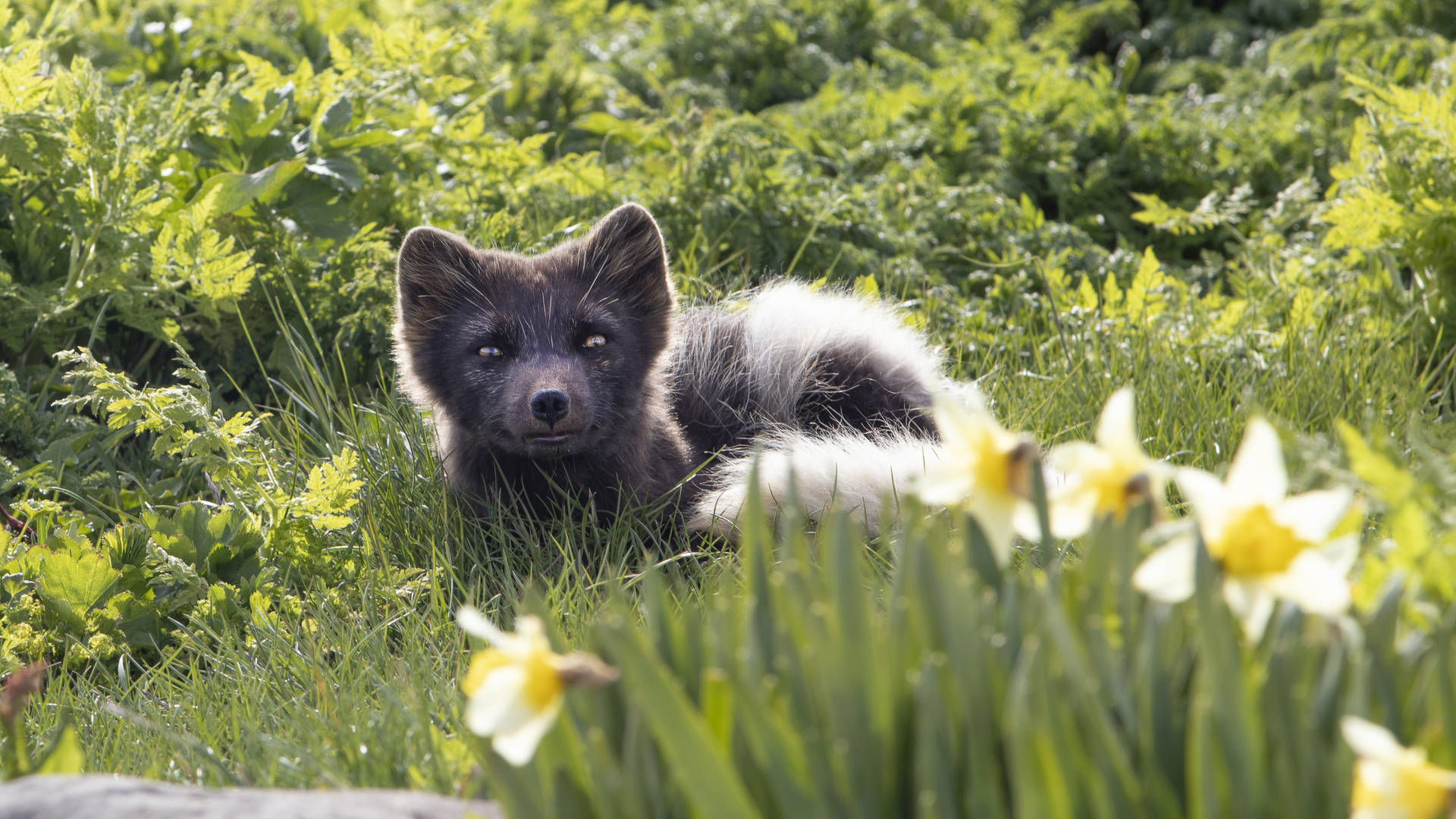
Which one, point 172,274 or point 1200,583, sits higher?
point 1200,583

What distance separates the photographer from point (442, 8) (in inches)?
325

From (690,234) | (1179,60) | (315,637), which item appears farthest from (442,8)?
(315,637)

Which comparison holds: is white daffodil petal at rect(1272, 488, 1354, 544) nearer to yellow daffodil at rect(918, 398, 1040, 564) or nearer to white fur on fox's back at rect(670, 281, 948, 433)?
yellow daffodil at rect(918, 398, 1040, 564)

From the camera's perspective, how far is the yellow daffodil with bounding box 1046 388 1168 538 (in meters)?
1.58

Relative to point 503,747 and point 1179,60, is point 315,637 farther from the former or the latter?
point 1179,60

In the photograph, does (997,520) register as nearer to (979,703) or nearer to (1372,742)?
(979,703)

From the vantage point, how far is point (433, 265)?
4.08 meters

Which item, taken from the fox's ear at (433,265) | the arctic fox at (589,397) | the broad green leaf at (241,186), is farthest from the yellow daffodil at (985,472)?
the broad green leaf at (241,186)

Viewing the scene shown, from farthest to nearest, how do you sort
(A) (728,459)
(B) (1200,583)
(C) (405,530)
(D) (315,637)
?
(A) (728,459)
(C) (405,530)
(D) (315,637)
(B) (1200,583)

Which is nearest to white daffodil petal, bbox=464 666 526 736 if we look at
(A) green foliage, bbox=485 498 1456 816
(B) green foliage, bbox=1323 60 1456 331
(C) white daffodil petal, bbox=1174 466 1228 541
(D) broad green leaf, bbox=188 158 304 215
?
(A) green foliage, bbox=485 498 1456 816

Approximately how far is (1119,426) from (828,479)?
7.07 feet

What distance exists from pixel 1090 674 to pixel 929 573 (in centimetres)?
23

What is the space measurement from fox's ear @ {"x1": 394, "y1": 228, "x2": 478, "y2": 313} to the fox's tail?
1101 mm

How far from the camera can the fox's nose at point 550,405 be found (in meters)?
3.71
